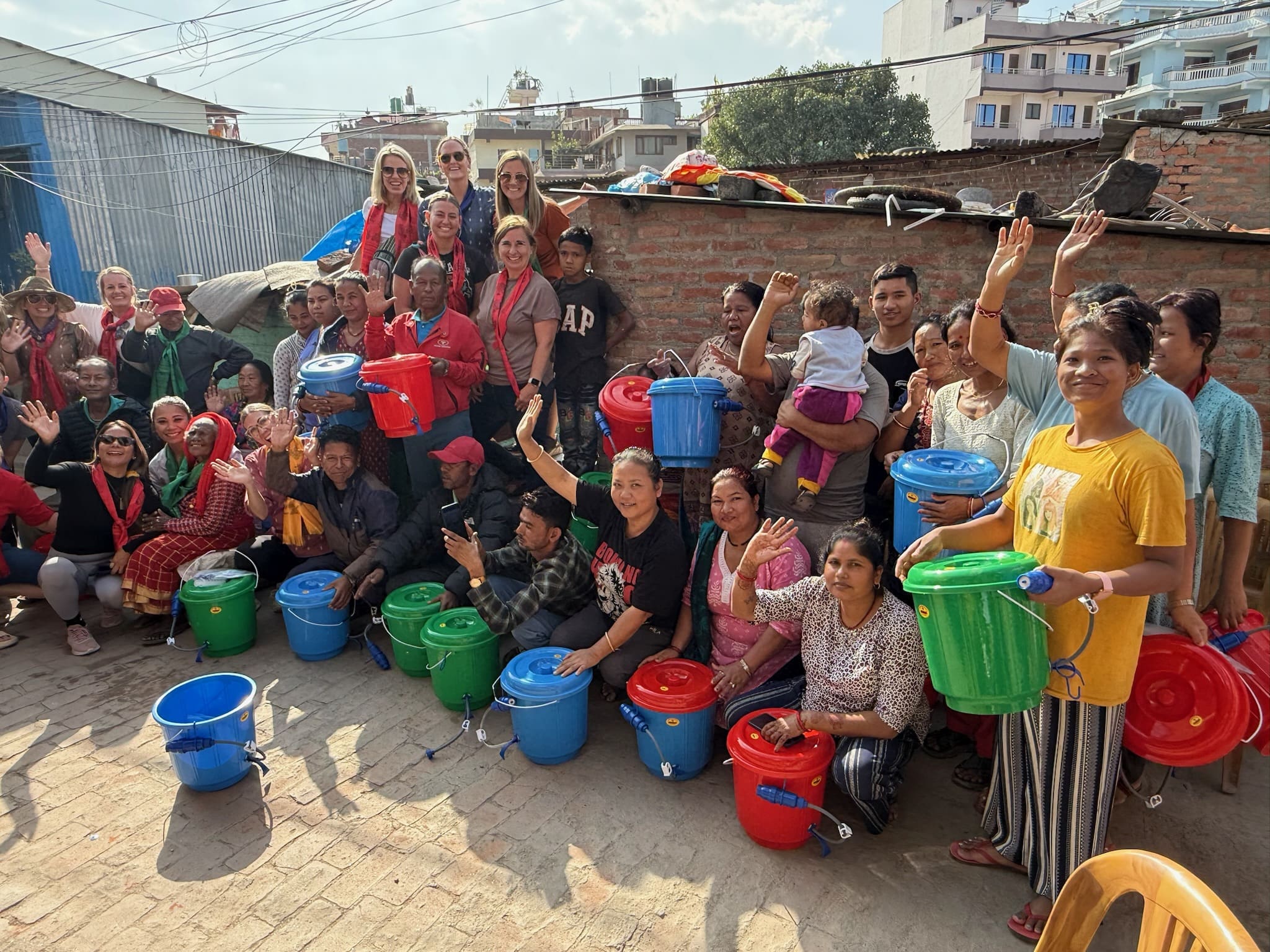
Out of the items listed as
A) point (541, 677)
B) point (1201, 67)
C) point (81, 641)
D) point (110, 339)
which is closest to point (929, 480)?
point (541, 677)

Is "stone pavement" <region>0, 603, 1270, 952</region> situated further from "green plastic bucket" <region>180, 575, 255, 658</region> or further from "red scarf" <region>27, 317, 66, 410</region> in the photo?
"red scarf" <region>27, 317, 66, 410</region>

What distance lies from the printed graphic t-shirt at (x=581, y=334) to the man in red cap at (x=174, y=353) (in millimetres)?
3003

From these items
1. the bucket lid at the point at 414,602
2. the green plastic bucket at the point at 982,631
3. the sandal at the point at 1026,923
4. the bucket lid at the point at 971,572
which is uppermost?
the bucket lid at the point at 971,572

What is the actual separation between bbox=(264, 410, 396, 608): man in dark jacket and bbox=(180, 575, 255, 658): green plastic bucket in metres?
0.34

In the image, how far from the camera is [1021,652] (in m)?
2.30

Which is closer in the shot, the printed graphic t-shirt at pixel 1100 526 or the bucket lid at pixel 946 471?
the printed graphic t-shirt at pixel 1100 526

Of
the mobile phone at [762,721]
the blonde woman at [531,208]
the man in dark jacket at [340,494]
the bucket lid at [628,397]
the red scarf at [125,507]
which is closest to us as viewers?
the mobile phone at [762,721]

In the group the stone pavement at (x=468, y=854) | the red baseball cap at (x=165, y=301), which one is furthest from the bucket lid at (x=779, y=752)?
the red baseball cap at (x=165, y=301)

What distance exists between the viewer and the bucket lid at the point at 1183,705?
102 inches

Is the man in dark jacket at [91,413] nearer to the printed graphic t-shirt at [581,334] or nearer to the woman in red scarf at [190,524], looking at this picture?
the woman in red scarf at [190,524]

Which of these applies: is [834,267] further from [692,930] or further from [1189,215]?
[692,930]

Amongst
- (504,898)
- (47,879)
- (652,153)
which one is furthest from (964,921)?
(652,153)

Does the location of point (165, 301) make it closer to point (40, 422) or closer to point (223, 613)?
point (40, 422)

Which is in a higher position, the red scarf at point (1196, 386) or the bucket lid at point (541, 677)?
the red scarf at point (1196, 386)
